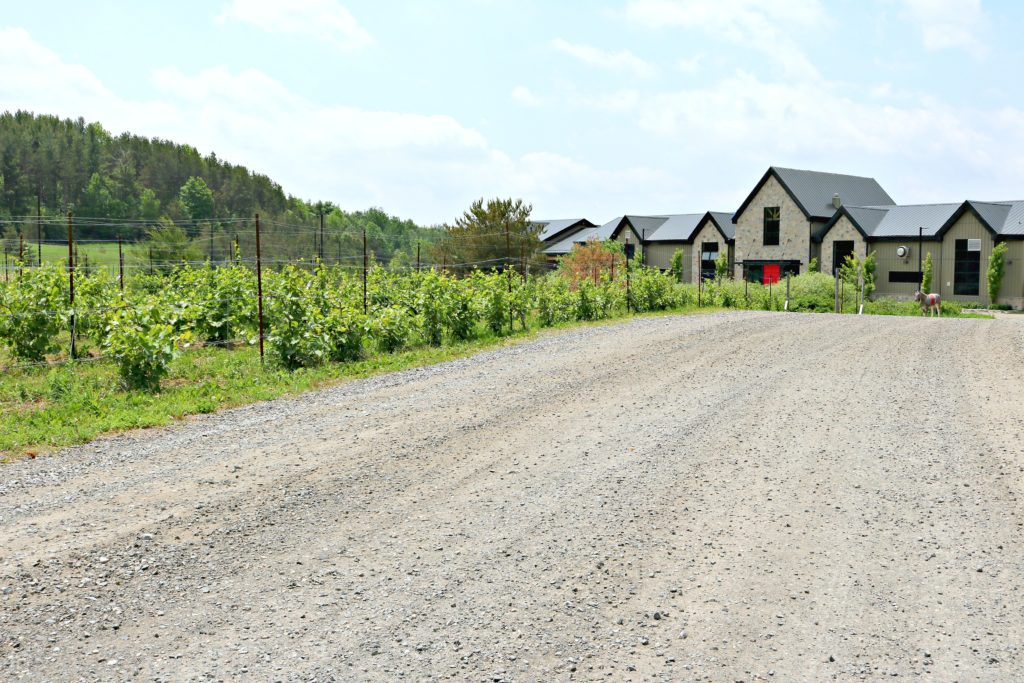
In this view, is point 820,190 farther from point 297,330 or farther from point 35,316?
point 35,316

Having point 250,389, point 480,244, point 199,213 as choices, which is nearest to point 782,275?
point 480,244

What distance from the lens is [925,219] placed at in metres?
41.0

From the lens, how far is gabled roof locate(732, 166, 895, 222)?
43.9 meters

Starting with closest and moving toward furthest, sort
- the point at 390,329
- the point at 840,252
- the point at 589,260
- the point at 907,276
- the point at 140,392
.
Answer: the point at 140,392 < the point at 390,329 < the point at 907,276 < the point at 840,252 < the point at 589,260

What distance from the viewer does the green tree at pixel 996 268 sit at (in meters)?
37.8

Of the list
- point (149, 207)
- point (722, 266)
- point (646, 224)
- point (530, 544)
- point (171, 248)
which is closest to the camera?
point (530, 544)

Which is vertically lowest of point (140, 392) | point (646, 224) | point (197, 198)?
point (140, 392)

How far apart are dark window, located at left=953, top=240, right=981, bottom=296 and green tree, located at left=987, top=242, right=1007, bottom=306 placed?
901mm

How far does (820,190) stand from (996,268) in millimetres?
10385

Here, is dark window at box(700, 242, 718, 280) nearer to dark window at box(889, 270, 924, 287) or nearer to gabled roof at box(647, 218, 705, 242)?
gabled roof at box(647, 218, 705, 242)

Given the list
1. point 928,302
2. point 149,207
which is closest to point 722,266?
point 928,302

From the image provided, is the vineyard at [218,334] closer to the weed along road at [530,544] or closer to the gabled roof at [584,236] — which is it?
the weed along road at [530,544]

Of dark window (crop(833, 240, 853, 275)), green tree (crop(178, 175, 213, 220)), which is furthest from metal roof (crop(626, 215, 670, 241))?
green tree (crop(178, 175, 213, 220))

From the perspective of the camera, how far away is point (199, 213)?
8344 cm
